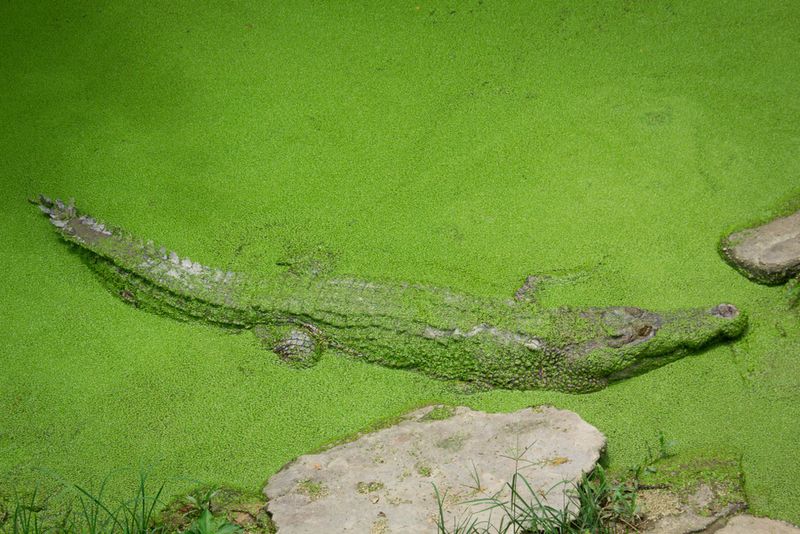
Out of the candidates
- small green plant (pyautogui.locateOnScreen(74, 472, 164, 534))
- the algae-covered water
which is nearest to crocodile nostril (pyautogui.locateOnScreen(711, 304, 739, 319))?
the algae-covered water

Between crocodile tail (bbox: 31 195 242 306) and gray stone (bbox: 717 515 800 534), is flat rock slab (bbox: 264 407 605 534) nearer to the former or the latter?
gray stone (bbox: 717 515 800 534)

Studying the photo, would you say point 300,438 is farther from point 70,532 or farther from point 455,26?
point 455,26

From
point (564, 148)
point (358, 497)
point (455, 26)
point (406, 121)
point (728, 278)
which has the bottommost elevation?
point (358, 497)

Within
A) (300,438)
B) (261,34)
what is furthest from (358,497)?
(261,34)

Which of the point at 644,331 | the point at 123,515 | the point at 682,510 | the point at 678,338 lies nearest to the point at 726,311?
the point at 678,338

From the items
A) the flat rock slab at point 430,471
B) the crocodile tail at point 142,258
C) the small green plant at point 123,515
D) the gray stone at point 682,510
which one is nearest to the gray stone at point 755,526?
the gray stone at point 682,510

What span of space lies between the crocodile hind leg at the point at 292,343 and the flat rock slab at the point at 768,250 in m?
1.81

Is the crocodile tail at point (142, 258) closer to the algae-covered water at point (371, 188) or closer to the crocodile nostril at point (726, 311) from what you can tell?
the algae-covered water at point (371, 188)

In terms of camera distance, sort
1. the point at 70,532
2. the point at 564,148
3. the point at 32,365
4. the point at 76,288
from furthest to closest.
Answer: the point at 564,148 → the point at 76,288 → the point at 32,365 → the point at 70,532

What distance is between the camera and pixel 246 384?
3.06 meters

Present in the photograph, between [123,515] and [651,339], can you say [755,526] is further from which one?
[123,515]

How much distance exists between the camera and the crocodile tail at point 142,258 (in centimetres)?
323

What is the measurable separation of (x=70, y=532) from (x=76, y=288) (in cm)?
124

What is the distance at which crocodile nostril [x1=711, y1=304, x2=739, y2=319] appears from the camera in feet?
9.93
